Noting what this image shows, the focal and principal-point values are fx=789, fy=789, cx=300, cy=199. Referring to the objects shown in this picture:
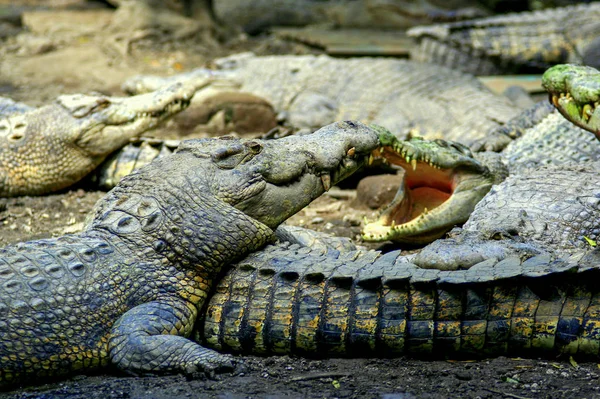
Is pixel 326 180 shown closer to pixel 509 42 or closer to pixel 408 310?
pixel 408 310

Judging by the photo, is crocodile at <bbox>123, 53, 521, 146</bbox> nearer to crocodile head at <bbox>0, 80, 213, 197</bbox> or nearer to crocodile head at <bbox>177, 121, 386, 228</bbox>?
crocodile head at <bbox>0, 80, 213, 197</bbox>

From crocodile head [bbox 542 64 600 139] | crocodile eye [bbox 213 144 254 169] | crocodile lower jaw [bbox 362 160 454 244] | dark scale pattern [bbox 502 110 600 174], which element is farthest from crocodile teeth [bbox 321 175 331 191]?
dark scale pattern [bbox 502 110 600 174]

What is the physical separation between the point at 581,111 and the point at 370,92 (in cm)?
504

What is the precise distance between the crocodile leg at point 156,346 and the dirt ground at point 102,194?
2.2 inches

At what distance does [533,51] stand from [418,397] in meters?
7.15

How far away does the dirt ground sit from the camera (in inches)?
113

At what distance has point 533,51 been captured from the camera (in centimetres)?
913

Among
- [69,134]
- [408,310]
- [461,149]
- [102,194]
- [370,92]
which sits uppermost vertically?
[461,149]

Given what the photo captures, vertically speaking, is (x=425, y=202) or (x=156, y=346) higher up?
(x=156, y=346)

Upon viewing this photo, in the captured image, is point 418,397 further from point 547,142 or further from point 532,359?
point 547,142

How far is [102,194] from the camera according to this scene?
603 cm

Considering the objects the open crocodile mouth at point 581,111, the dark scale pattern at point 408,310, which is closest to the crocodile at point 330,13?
the open crocodile mouth at point 581,111

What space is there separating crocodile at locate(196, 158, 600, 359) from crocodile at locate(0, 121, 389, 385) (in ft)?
0.59

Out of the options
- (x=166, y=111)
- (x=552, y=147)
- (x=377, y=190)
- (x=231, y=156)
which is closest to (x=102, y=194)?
(x=166, y=111)
